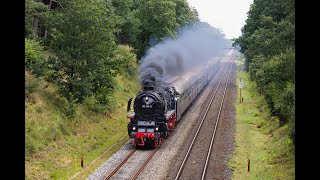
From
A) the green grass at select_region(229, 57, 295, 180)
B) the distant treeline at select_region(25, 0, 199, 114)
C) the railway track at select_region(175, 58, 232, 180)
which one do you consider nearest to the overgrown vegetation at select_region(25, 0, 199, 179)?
the distant treeline at select_region(25, 0, 199, 114)

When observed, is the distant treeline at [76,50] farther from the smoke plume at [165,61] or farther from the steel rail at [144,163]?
the steel rail at [144,163]

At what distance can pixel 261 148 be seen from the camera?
2261 cm

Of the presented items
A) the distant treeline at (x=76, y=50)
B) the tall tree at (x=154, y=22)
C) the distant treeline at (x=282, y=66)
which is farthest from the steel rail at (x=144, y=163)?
the tall tree at (x=154, y=22)

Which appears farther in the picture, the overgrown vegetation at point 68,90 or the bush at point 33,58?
the bush at point 33,58

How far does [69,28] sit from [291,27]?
1349 centimetres

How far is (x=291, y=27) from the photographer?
61.0 feet

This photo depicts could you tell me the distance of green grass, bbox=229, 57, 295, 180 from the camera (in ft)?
58.5

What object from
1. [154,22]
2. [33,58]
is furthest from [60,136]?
[154,22]

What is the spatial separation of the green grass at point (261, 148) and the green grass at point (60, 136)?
775cm

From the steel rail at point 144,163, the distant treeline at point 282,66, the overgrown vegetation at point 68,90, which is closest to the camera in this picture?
the steel rail at point 144,163

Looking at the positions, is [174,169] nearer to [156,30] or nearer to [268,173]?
[268,173]

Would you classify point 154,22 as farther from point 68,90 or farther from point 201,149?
point 201,149

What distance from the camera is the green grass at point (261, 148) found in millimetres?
17817
